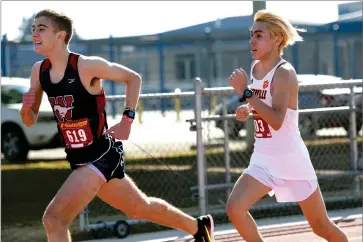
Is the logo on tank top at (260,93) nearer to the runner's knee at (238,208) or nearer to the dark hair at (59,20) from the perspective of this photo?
the runner's knee at (238,208)

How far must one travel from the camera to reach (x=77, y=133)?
627 centimetres

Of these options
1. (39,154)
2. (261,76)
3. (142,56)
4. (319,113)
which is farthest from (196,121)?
(142,56)

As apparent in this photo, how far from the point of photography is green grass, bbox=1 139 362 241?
447 inches

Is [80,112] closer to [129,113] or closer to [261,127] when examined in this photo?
[129,113]

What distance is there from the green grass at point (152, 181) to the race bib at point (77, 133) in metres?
3.67

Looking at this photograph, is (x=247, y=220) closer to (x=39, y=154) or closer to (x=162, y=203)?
(x=162, y=203)

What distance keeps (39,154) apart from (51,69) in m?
13.2

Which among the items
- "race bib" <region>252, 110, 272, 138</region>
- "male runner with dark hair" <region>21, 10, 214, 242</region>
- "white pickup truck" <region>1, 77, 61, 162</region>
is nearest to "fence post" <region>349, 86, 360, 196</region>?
"race bib" <region>252, 110, 272, 138</region>

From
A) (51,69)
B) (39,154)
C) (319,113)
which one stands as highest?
(51,69)

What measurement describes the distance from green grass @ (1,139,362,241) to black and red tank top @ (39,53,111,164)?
3.63m

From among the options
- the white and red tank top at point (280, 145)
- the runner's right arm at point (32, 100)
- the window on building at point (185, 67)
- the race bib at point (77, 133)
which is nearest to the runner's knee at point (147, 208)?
the race bib at point (77, 133)

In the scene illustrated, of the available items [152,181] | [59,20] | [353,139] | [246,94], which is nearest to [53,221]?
[59,20]

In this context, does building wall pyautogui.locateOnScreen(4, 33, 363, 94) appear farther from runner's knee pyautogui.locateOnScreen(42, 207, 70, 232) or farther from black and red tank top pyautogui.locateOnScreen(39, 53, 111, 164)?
runner's knee pyautogui.locateOnScreen(42, 207, 70, 232)

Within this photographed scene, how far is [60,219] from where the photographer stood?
6094mm
